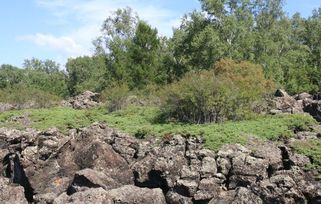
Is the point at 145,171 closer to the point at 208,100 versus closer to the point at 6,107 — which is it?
the point at 208,100

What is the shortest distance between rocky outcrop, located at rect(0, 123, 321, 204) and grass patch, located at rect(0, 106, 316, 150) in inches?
32.0

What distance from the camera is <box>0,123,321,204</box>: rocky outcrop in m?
20.8

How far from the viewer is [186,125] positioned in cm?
2864

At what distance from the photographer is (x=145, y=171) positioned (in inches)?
904

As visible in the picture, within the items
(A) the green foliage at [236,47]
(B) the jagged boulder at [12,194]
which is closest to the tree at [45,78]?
(A) the green foliage at [236,47]

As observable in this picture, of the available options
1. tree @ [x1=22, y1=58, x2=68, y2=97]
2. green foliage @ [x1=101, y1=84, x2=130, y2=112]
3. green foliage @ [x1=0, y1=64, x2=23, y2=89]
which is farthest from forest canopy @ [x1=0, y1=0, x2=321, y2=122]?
green foliage @ [x1=0, y1=64, x2=23, y2=89]

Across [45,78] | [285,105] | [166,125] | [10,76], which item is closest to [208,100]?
[166,125]

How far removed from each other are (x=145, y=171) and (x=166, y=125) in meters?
6.12

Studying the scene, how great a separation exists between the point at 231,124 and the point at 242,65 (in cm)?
1340

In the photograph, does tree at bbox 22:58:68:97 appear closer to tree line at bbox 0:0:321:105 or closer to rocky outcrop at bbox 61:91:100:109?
tree line at bbox 0:0:321:105

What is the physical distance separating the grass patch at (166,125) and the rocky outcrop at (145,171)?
0.81 m

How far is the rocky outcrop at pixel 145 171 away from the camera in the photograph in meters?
20.8

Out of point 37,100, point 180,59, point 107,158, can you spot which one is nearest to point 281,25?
point 180,59

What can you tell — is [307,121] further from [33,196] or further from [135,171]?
[33,196]
